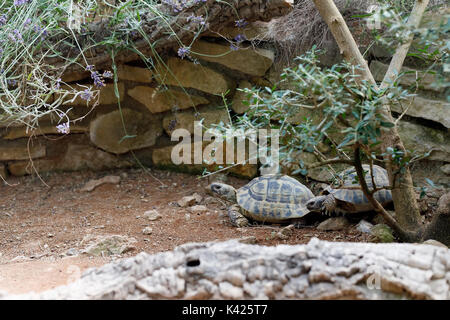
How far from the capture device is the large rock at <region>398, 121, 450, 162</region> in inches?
115

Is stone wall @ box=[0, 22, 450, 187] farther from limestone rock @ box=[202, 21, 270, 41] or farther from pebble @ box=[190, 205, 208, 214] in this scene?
pebble @ box=[190, 205, 208, 214]

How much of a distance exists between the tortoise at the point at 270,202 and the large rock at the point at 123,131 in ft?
3.62

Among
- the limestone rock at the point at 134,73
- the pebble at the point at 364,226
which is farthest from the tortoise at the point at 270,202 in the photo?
the limestone rock at the point at 134,73

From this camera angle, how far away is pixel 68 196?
3.48 m

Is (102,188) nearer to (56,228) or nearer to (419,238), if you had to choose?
(56,228)

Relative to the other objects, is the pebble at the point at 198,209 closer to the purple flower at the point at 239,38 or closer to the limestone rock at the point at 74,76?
the purple flower at the point at 239,38

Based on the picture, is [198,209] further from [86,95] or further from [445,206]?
[445,206]

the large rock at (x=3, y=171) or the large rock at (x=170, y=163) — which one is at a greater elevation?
the large rock at (x=170, y=163)

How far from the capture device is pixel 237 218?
9.30ft

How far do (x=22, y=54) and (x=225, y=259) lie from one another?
2.20 m

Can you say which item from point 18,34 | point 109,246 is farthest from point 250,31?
point 109,246

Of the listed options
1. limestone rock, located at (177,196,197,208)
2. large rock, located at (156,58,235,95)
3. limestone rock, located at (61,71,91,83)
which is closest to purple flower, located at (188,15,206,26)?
large rock, located at (156,58,235,95)

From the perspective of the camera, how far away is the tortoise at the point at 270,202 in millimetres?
2824
